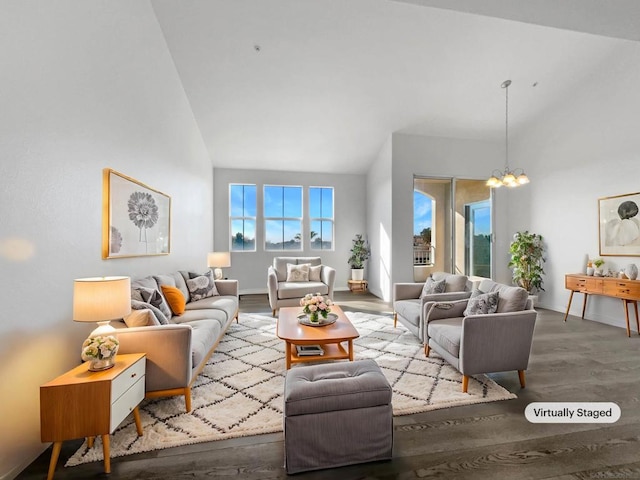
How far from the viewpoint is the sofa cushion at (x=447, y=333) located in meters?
2.57

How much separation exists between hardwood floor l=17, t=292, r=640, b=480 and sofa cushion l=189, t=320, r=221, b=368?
701 mm

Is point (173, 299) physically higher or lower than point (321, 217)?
lower

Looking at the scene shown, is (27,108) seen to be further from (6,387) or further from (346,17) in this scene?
(346,17)

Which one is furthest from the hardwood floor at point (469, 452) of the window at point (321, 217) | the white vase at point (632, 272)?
the window at point (321, 217)

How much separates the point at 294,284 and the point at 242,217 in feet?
9.09

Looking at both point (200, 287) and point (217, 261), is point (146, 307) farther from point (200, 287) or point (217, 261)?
point (217, 261)

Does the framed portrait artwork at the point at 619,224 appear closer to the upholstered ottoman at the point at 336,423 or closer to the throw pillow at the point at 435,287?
the throw pillow at the point at 435,287

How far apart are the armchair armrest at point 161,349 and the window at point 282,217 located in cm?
514

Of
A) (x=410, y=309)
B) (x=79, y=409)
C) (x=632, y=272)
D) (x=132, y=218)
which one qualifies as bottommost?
(x=79, y=409)

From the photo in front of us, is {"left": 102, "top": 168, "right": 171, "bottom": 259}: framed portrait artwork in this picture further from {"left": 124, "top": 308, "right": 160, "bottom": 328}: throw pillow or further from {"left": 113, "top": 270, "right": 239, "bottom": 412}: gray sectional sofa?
{"left": 124, "top": 308, "right": 160, "bottom": 328}: throw pillow

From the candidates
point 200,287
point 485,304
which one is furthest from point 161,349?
point 485,304

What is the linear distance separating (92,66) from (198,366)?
2.64 meters

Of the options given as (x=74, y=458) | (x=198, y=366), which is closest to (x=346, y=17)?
(x=198, y=366)

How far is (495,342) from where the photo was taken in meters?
2.45
